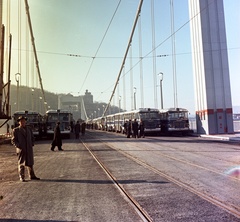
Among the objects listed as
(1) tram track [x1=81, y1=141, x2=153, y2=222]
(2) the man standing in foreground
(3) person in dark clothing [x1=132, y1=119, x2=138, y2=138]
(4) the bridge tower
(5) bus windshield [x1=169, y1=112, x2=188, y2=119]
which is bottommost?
(1) tram track [x1=81, y1=141, x2=153, y2=222]

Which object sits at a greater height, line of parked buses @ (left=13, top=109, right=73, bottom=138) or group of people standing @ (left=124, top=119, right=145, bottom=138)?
line of parked buses @ (left=13, top=109, right=73, bottom=138)

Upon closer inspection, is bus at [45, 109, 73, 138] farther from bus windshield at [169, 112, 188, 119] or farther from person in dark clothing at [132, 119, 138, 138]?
A: bus windshield at [169, 112, 188, 119]

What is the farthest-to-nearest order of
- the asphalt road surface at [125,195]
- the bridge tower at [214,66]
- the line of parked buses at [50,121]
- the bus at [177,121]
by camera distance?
the bus at [177,121], the bridge tower at [214,66], the line of parked buses at [50,121], the asphalt road surface at [125,195]

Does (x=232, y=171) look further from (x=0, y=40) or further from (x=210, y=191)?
(x=0, y=40)

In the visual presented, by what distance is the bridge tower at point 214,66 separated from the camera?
30.4 metres

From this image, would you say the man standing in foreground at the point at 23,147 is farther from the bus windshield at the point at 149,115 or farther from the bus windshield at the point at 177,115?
the bus windshield at the point at 177,115

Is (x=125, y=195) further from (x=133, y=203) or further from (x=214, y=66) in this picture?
(x=214, y=66)

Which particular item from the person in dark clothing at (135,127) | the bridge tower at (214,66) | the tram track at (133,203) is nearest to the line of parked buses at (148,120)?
the bridge tower at (214,66)

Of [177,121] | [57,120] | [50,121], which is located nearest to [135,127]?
[177,121]

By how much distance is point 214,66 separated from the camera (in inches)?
1210

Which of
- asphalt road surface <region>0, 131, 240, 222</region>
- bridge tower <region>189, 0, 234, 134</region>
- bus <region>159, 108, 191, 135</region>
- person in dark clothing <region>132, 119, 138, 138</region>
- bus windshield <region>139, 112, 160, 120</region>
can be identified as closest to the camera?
asphalt road surface <region>0, 131, 240, 222</region>

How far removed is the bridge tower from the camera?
99.9 ft

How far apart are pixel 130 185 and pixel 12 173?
4.81 meters

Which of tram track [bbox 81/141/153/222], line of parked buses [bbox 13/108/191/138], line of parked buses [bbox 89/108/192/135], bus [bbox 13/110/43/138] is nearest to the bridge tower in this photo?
line of parked buses [bbox 89/108/192/135]
